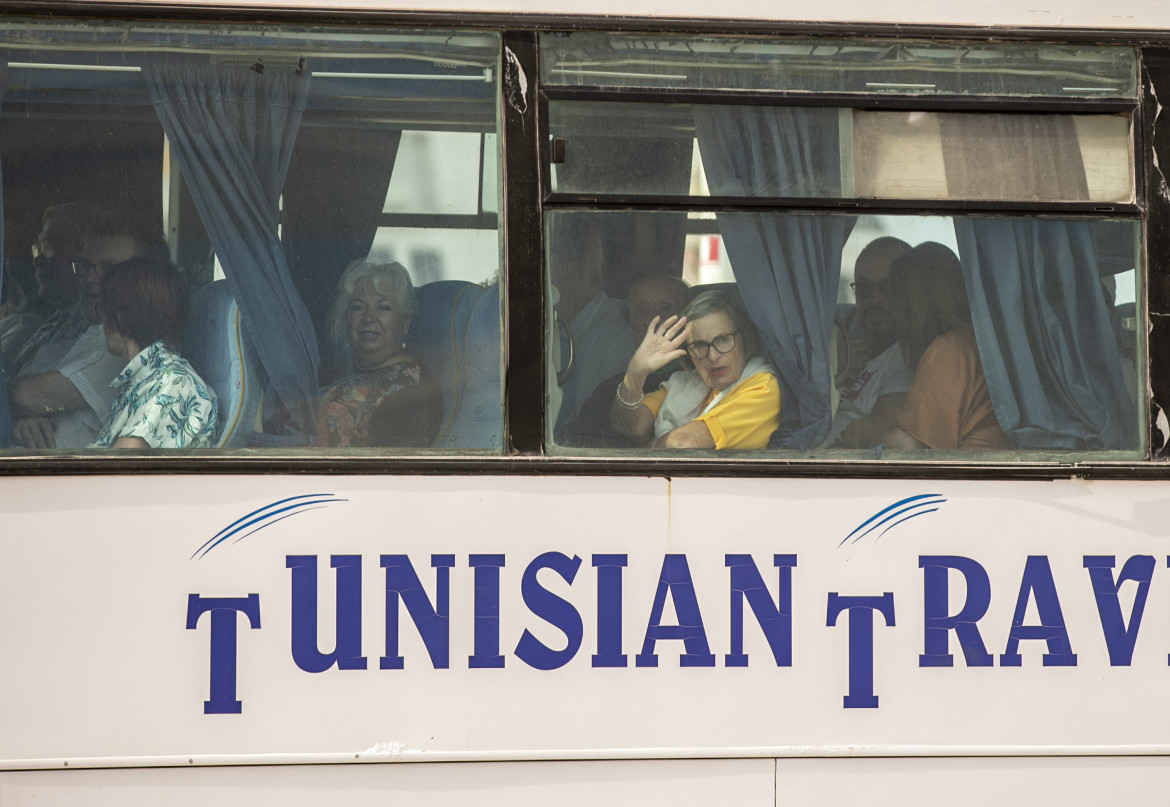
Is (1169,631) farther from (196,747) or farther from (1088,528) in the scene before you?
(196,747)

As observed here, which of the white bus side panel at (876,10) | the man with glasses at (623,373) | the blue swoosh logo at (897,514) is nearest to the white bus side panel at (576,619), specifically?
the blue swoosh logo at (897,514)

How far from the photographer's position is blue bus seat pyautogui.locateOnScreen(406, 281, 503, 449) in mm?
2527

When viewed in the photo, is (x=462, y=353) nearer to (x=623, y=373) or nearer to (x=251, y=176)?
(x=623, y=373)

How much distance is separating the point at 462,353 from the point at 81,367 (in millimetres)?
904

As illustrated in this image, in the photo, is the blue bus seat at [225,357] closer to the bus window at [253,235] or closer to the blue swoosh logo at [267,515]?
the bus window at [253,235]

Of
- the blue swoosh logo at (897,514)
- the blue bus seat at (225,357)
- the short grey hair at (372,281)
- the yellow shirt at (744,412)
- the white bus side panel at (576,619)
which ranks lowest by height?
the white bus side panel at (576,619)

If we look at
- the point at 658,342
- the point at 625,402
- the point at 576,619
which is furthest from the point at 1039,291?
the point at 576,619

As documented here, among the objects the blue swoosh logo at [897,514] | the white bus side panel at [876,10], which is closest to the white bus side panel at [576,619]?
the blue swoosh logo at [897,514]

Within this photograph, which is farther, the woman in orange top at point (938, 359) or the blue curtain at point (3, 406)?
the woman in orange top at point (938, 359)

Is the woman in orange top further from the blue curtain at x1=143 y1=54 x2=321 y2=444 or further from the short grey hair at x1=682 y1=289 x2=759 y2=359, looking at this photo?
the blue curtain at x1=143 y1=54 x2=321 y2=444

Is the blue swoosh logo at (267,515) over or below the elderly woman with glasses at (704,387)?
below

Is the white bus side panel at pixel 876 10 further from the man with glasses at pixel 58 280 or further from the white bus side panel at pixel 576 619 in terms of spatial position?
the white bus side panel at pixel 576 619

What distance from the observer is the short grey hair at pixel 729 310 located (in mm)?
2580

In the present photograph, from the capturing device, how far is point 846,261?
2.60 meters
